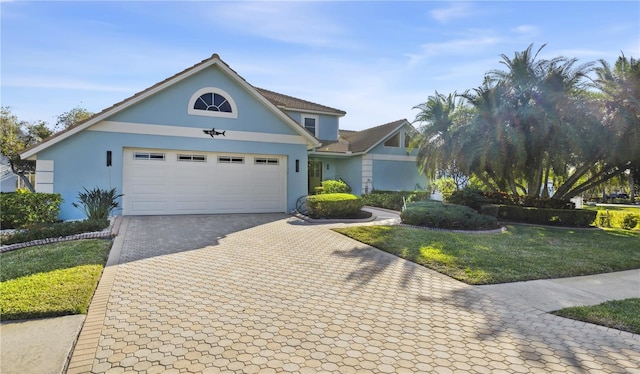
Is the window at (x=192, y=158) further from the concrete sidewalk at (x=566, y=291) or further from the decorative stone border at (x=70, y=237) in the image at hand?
the concrete sidewalk at (x=566, y=291)

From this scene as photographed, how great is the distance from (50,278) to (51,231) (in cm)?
417

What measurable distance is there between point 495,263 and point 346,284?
11.9 feet

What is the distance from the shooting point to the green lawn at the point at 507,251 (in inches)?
269

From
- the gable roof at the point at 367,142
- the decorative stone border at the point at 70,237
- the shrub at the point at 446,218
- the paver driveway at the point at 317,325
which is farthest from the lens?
the gable roof at the point at 367,142

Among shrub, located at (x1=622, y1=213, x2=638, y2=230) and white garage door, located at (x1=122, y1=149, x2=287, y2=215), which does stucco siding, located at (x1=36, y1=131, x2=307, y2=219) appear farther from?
shrub, located at (x1=622, y1=213, x2=638, y2=230)

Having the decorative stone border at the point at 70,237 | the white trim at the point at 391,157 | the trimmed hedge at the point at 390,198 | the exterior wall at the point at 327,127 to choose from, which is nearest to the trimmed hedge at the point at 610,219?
the trimmed hedge at the point at 390,198

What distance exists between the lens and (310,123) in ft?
72.8

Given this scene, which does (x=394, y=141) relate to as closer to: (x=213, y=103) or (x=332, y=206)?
(x=332, y=206)

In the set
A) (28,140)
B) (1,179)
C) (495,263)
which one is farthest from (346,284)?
(1,179)

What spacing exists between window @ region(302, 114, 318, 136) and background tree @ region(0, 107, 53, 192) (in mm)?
18777

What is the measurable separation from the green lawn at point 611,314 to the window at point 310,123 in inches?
717

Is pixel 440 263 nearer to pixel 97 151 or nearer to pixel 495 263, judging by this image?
pixel 495 263

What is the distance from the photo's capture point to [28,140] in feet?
84.3

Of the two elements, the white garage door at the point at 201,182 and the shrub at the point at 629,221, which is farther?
the shrub at the point at 629,221
